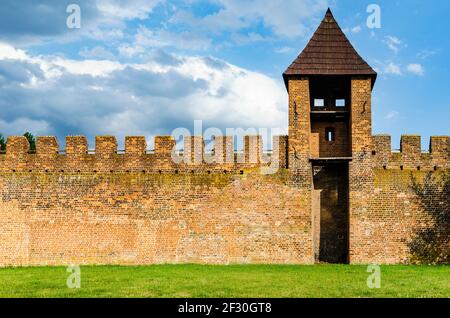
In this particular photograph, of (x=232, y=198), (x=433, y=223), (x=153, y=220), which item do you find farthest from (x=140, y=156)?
(x=433, y=223)

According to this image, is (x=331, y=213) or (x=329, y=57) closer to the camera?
(x=331, y=213)

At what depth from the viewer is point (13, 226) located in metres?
20.5

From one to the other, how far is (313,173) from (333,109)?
106 inches

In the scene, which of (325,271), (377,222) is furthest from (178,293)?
(377,222)

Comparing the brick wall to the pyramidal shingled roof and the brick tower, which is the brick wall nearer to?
the brick tower

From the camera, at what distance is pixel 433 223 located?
20.0m

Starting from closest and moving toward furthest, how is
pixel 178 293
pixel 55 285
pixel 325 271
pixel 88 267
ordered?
pixel 178 293 < pixel 55 285 < pixel 325 271 < pixel 88 267

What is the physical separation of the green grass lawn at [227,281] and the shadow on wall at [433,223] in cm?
101

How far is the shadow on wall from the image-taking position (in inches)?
784

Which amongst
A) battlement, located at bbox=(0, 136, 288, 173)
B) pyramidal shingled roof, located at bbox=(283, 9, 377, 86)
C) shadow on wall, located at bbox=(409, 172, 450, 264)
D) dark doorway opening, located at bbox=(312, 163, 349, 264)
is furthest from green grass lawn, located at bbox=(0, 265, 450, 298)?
pyramidal shingled roof, located at bbox=(283, 9, 377, 86)

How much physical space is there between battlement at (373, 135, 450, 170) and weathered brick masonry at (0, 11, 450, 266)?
0.12ft

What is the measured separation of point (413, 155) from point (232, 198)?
670 cm

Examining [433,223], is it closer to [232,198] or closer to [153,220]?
[232,198]

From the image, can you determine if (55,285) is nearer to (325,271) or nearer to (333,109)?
(325,271)
